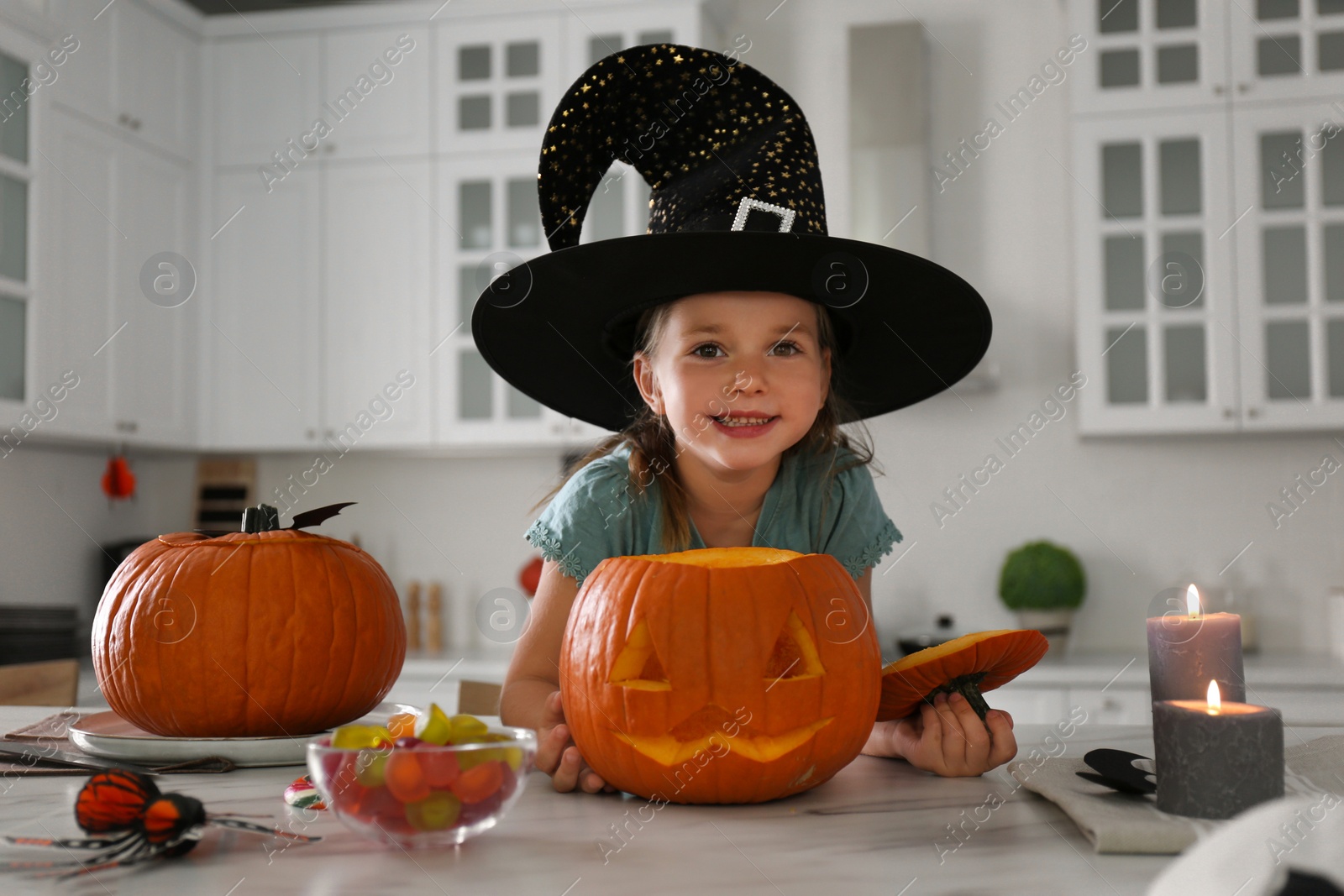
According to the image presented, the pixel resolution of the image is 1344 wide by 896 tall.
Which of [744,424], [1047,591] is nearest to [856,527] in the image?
[744,424]

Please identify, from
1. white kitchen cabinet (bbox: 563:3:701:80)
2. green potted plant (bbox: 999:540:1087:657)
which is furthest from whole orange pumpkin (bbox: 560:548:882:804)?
white kitchen cabinet (bbox: 563:3:701:80)

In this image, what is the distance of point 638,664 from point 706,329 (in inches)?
18.3

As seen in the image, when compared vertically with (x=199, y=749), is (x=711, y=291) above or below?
above

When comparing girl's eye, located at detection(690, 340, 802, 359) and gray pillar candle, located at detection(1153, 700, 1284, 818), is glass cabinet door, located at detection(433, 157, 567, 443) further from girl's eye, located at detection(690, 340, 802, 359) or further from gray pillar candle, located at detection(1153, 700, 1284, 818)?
gray pillar candle, located at detection(1153, 700, 1284, 818)

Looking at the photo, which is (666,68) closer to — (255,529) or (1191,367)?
(255,529)

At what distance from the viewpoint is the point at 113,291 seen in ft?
9.39

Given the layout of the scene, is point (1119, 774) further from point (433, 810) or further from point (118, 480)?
point (118, 480)

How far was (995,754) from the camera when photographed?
750 millimetres

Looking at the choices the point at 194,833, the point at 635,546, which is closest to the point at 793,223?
the point at 635,546

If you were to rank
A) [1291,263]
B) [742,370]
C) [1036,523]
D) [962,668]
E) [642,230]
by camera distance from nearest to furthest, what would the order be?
[962,668], [742,370], [1291,263], [642,230], [1036,523]

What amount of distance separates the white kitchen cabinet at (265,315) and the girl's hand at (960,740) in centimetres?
271

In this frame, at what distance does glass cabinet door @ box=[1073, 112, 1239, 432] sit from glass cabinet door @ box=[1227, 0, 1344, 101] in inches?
5.2

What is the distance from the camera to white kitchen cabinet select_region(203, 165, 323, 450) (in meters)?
3.17

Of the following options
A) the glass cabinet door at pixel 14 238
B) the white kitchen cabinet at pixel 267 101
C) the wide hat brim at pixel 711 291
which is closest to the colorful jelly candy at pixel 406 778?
the wide hat brim at pixel 711 291
